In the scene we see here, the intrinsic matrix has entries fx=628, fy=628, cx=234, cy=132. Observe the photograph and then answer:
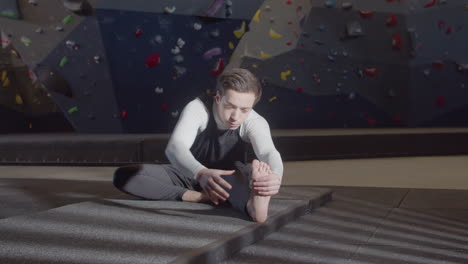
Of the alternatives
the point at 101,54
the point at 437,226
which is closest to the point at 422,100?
the point at 101,54

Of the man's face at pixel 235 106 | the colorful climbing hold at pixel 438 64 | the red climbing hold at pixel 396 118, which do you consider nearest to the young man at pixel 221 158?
the man's face at pixel 235 106

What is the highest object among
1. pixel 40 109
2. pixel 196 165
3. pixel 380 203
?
pixel 196 165

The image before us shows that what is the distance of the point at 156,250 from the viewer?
1.78 metres

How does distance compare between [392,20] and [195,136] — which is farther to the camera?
[392,20]

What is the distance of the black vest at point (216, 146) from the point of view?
2535 mm

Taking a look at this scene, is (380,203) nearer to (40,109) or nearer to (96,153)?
(96,153)

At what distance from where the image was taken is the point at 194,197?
2.67 meters

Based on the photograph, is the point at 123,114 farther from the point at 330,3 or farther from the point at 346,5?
the point at 346,5

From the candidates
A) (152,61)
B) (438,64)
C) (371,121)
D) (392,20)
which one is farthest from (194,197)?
(438,64)

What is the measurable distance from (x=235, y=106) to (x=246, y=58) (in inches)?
165

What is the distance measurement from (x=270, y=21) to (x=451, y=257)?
4.74m

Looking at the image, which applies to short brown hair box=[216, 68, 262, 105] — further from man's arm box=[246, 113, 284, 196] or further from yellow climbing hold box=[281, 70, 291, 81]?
yellow climbing hold box=[281, 70, 291, 81]

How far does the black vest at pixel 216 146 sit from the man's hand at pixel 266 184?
0.40 meters

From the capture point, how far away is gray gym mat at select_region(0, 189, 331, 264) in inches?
67.6
